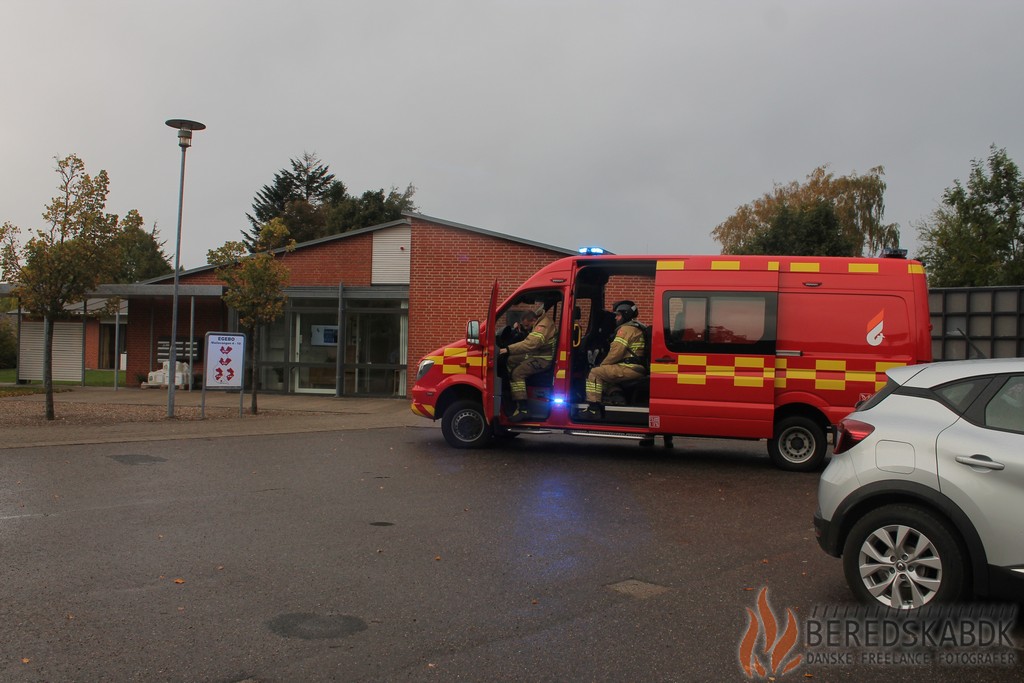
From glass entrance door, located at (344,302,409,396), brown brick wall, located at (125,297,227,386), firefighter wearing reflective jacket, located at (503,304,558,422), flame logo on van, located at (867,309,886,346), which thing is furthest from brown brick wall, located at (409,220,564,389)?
flame logo on van, located at (867,309,886,346)

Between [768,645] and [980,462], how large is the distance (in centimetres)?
151

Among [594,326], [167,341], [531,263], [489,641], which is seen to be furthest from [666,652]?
[167,341]

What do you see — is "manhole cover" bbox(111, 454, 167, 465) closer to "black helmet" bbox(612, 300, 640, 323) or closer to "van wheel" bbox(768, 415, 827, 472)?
"black helmet" bbox(612, 300, 640, 323)

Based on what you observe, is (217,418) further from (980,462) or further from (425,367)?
(980,462)

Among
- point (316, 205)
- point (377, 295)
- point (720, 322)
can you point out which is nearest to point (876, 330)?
point (720, 322)

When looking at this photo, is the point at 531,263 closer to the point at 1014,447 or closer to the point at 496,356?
the point at 496,356

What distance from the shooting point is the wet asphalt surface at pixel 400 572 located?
4.08 metres

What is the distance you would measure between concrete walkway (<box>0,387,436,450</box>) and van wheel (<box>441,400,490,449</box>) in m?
3.38

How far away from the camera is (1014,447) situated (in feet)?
14.4

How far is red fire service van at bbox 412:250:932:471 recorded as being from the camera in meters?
9.87

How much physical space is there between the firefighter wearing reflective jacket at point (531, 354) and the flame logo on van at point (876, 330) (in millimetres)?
3872

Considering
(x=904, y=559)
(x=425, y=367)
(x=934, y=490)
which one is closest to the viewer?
(x=934, y=490)

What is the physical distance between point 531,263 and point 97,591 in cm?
1590

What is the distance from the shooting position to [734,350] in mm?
10203
